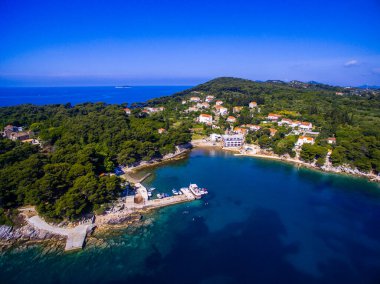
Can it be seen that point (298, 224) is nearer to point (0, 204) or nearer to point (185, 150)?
point (185, 150)

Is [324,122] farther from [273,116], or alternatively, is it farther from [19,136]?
[19,136]

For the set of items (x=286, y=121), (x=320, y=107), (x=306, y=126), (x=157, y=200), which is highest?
(x=320, y=107)

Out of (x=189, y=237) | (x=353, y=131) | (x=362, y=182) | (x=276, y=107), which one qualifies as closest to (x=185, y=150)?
(x=189, y=237)

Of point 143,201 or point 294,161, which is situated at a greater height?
point 143,201

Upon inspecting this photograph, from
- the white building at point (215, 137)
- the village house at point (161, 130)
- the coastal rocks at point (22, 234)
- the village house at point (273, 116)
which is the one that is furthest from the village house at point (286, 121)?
the coastal rocks at point (22, 234)

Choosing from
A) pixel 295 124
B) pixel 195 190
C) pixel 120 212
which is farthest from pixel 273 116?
pixel 120 212

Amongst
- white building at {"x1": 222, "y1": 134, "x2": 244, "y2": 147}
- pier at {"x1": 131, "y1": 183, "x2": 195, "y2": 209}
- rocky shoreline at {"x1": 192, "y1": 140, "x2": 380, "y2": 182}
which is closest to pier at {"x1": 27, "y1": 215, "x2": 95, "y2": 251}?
pier at {"x1": 131, "y1": 183, "x2": 195, "y2": 209}

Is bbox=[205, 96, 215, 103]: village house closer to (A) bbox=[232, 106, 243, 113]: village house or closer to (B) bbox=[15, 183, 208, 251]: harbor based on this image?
(A) bbox=[232, 106, 243, 113]: village house

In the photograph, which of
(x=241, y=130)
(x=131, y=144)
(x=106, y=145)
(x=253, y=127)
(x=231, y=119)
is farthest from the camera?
→ (x=231, y=119)
